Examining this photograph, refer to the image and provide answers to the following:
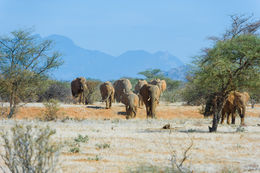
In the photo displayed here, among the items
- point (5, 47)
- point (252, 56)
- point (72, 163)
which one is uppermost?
point (5, 47)

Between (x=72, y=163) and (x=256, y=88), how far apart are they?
9.14 m

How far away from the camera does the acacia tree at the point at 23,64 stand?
1952 centimetres

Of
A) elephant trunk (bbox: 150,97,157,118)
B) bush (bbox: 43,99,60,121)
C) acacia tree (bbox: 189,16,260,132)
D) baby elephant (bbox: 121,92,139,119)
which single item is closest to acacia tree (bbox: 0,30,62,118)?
bush (bbox: 43,99,60,121)

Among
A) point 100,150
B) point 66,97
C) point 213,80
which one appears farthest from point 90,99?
point 100,150

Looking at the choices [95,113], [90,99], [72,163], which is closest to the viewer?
[72,163]

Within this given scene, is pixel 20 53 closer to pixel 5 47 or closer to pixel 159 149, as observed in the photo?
pixel 5 47

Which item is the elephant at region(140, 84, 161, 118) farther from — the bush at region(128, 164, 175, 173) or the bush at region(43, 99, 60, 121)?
the bush at region(128, 164, 175, 173)

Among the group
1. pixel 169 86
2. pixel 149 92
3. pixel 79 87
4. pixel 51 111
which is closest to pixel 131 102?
pixel 149 92

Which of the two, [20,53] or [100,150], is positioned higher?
[20,53]

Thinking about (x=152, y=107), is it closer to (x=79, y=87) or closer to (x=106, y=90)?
(x=106, y=90)

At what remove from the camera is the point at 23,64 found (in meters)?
20.1

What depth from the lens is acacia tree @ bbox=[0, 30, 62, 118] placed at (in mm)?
19516

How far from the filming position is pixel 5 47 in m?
20.3

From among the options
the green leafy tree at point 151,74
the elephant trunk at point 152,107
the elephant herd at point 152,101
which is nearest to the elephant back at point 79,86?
the elephant herd at point 152,101
